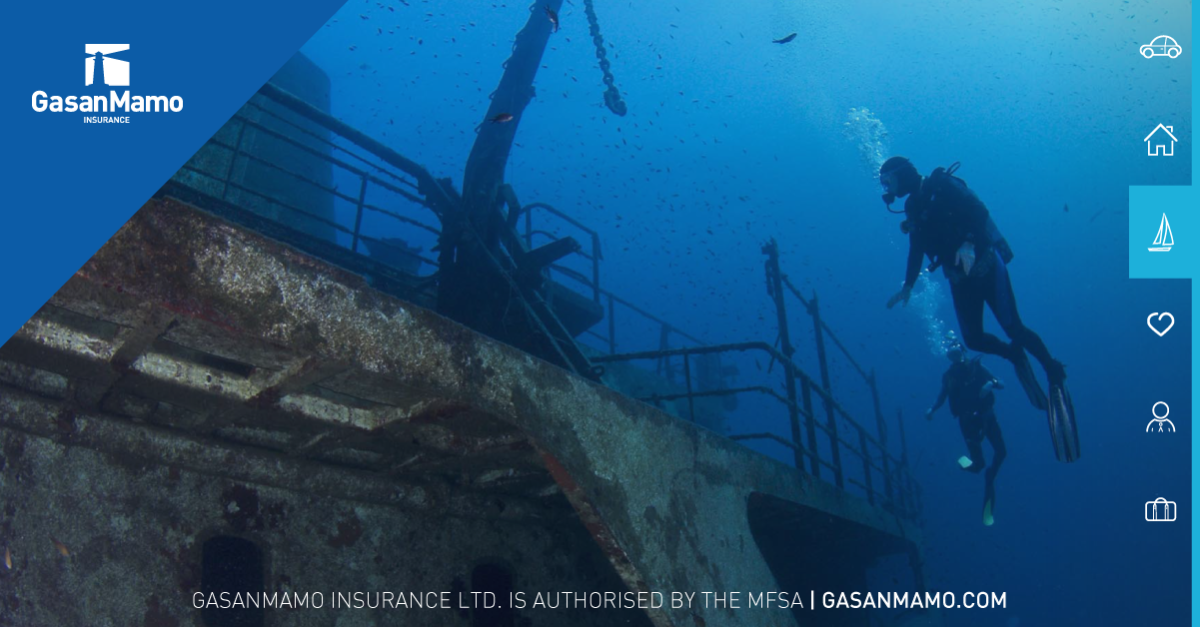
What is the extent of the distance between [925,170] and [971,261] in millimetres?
131045

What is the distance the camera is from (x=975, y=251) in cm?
632

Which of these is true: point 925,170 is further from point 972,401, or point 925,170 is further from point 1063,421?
point 1063,421

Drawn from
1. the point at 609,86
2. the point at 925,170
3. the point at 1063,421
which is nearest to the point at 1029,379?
the point at 1063,421

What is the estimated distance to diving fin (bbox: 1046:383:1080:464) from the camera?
21.0 feet

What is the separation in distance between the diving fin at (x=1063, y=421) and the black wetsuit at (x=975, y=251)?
0.71 ft

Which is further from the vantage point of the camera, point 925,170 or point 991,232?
point 925,170

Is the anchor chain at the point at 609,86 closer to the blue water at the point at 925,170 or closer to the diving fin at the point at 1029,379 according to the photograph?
the diving fin at the point at 1029,379

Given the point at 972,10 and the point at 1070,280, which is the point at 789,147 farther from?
the point at 1070,280

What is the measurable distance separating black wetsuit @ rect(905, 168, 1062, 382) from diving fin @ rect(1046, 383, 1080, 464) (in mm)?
216

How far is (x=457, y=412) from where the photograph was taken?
318 centimetres

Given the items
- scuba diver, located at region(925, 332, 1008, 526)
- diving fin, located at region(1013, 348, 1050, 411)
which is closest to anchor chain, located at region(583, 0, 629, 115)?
diving fin, located at region(1013, 348, 1050, 411)

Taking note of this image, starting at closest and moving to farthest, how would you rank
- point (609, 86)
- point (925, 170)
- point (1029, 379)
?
point (1029, 379)
point (609, 86)
point (925, 170)

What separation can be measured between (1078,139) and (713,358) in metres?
119

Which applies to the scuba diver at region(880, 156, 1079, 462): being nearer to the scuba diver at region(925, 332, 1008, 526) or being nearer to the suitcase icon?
the suitcase icon
